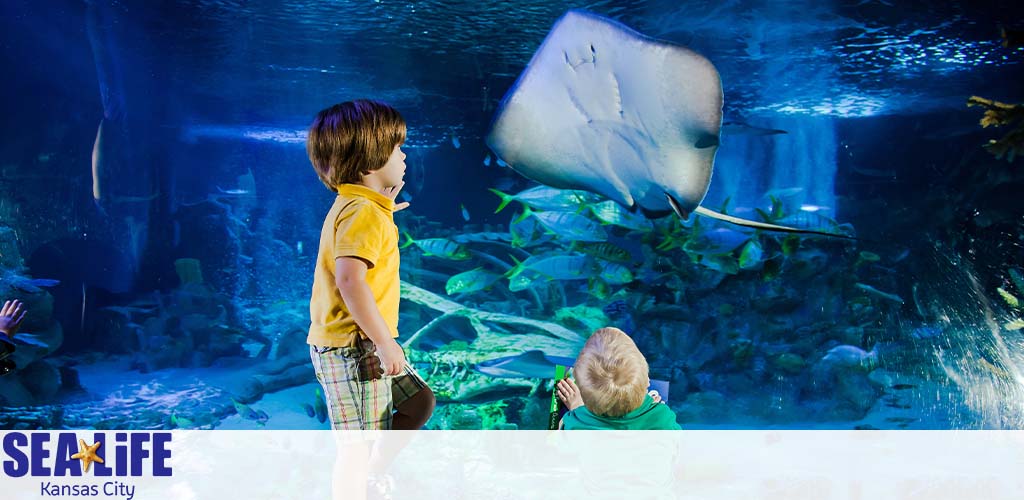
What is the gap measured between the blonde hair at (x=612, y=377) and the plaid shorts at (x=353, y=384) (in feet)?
1.77

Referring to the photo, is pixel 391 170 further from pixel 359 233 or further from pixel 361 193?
pixel 359 233

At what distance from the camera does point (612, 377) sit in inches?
69.5

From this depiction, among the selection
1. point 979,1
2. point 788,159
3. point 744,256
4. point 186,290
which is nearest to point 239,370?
point 186,290

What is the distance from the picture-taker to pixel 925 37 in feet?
13.6

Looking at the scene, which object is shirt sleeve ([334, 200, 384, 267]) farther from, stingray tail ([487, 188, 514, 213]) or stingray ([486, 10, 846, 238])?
stingray tail ([487, 188, 514, 213])

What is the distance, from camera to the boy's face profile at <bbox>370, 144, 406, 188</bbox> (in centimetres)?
185

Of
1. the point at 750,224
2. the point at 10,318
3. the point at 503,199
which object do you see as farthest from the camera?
the point at 503,199
